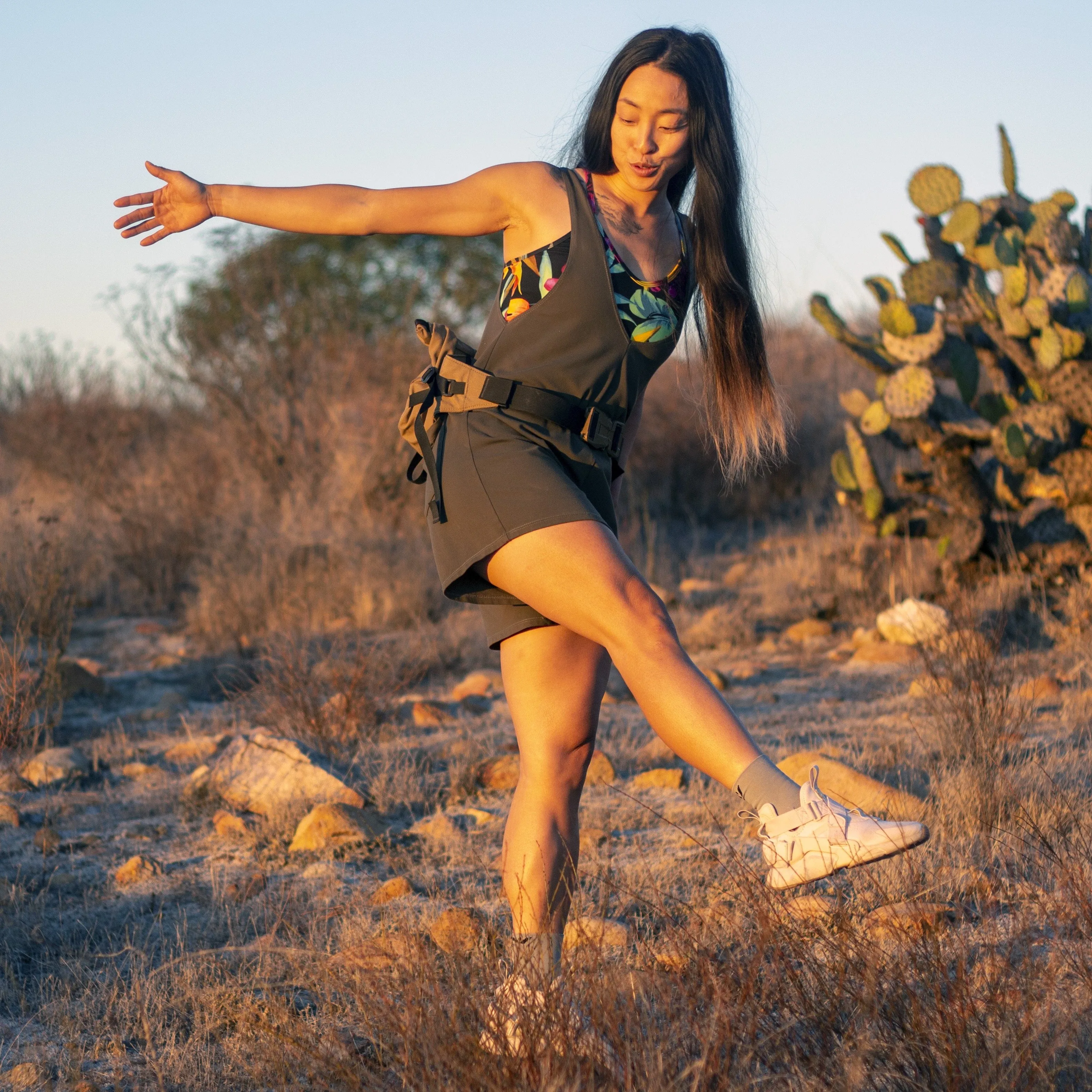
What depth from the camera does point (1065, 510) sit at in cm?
676

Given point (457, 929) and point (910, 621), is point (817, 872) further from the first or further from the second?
point (910, 621)

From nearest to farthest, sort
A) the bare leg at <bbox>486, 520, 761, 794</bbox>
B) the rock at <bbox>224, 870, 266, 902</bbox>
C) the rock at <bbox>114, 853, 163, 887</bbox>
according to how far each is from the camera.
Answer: the bare leg at <bbox>486, 520, 761, 794</bbox>
the rock at <bbox>224, 870, 266, 902</bbox>
the rock at <bbox>114, 853, 163, 887</bbox>

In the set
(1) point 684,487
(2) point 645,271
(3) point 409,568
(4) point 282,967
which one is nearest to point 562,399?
(2) point 645,271

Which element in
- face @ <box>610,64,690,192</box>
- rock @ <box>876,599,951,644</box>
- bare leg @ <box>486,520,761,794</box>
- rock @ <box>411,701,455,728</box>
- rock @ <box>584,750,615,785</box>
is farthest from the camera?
rock @ <box>876,599,951,644</box>

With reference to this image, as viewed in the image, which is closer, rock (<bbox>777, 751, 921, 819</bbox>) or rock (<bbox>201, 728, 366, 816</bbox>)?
rock (<bbox>777, 751, 921, 819</bbox>)

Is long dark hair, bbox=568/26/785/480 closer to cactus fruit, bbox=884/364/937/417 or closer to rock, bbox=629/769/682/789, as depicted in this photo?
rock, bbox=629/769/682/789

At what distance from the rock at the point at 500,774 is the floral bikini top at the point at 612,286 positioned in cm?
236

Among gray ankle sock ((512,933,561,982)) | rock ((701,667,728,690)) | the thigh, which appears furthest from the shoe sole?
rock ((701,667,728,690))

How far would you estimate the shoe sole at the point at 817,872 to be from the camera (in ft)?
6.33

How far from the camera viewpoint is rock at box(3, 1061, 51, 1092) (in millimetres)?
2260

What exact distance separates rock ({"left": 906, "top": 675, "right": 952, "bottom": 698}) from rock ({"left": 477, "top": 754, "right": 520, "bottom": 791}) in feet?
4.97

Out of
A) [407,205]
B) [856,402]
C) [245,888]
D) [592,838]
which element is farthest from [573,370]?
[856,402]

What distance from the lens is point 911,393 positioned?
22.1 feet

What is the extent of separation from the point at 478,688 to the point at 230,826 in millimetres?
2251
